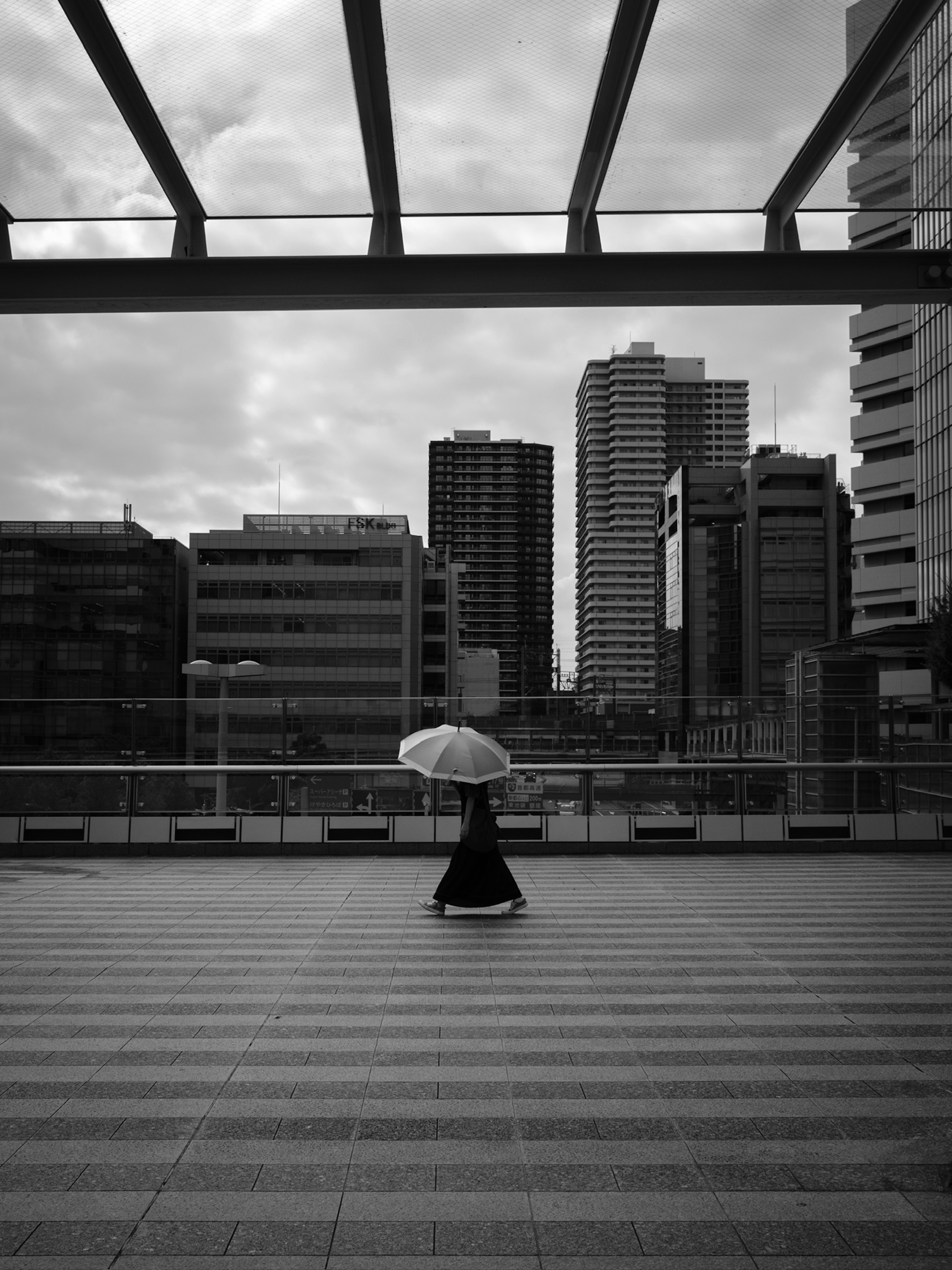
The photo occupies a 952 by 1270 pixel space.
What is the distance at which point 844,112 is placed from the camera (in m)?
7.59

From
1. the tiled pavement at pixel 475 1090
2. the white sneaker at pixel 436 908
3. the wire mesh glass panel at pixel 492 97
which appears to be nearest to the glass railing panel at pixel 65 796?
the tiled pavement at pixel 475 1090

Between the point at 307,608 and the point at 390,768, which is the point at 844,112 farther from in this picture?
the point at 307,608

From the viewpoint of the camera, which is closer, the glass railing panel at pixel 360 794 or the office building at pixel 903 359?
the office building at pixel 903 359

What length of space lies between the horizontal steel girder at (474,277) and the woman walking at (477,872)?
13.5 ft

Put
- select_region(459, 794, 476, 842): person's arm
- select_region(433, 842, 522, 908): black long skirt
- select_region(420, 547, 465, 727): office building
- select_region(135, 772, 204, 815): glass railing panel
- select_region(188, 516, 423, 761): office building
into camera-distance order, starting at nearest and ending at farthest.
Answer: select_region(433, 842, 522, 908): black long skirt → select_region(459, 794, 476, 842): person's arm → select_region(135, 772, 204, 815): glass railing panel → select_region(188, 516, 423, 761): office building → select_region(420, 547, 465, 727): office building

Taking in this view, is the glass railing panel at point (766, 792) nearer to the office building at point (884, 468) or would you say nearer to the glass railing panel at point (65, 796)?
the glass railing panel at point (65, 796)

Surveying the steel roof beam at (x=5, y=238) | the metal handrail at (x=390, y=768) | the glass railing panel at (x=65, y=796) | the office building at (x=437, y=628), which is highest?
the office building at (x=437, y=628)

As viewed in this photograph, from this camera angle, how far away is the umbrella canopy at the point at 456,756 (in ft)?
31.5

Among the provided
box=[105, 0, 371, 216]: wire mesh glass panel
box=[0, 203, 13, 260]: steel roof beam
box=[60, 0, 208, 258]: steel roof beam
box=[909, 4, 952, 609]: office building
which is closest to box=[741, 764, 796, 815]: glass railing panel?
box=[105, 0, 371, 216]: wire mesh glass panel

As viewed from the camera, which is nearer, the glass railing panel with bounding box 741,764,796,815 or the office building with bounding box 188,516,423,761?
the glass railing panel with bounding box 741,764,796,815

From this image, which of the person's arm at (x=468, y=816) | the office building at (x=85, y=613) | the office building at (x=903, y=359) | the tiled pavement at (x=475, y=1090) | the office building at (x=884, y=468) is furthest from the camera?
the office building at (x=85, y=613)

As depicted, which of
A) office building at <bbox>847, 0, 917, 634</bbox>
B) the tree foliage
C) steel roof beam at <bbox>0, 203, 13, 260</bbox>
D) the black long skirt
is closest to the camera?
steel roof beam at <bbox>0, 203, 13, 260</bbox>

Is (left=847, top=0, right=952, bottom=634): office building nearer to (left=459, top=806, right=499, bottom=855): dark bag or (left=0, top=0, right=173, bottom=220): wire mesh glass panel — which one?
(left=0, top=0, right=173, bottom=220): wire mesh glass panel

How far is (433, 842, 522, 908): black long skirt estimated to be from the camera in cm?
982
